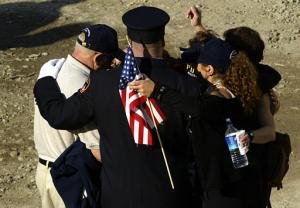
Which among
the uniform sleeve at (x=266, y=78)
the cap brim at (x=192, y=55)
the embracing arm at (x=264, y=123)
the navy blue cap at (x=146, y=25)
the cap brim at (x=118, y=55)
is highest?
the navy blue cap at (x=146, y=25)

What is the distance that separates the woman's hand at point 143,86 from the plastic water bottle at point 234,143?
1.77 ft

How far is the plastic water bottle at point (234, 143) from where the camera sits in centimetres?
401

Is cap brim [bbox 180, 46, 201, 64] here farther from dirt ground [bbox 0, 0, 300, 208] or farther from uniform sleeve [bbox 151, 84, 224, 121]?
dirt ground [bbox 0, 0, 300, 208]

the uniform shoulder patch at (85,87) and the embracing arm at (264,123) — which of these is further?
the embracing arm at (264,123)

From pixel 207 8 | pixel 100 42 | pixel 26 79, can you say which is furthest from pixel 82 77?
pixel 207 8

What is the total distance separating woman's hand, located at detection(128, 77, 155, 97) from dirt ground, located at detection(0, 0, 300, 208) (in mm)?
4187

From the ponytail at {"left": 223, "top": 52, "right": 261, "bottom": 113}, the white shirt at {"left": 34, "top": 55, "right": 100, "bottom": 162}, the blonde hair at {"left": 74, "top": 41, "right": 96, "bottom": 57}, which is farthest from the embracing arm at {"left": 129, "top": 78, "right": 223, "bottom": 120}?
the blonde hair at {"left": 74, "top": 41, "right": 96, "bottom": 57}

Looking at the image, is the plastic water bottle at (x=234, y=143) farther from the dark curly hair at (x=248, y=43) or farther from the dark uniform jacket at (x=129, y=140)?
the dark curly hair at (x=248, y=43)

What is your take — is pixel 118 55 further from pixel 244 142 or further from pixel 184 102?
pixel 244 142

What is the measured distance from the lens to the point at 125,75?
150 inches

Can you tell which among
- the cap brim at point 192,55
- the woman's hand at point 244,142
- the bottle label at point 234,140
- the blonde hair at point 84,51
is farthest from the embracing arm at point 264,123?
the blonde hair at point 84,51

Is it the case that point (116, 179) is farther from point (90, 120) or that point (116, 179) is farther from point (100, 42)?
point (100, 42)

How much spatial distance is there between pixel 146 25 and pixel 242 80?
0.68 metres

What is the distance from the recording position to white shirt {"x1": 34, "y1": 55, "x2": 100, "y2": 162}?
168 inches
